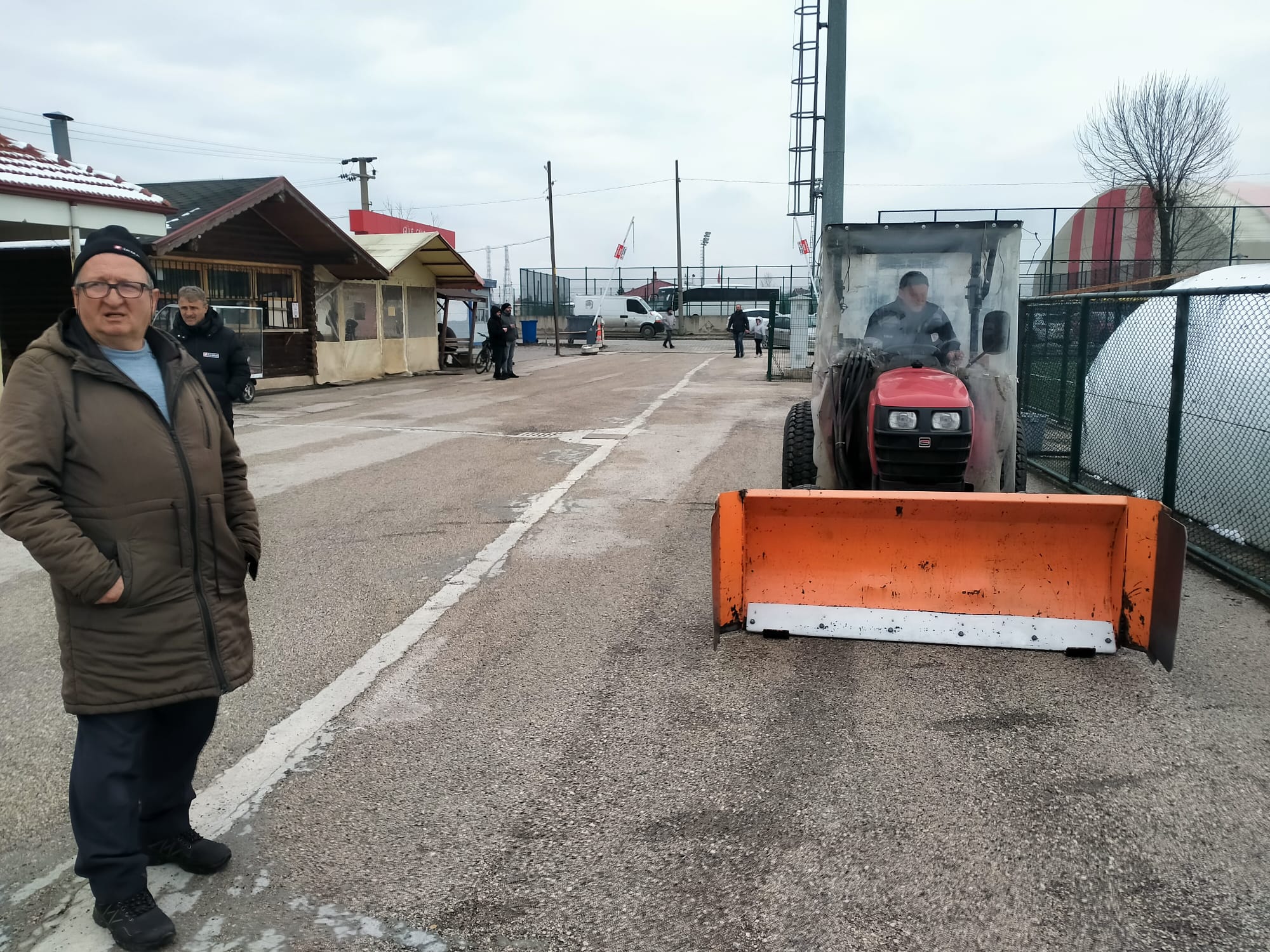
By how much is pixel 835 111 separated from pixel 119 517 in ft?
41.4

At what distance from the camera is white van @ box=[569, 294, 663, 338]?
49312mm

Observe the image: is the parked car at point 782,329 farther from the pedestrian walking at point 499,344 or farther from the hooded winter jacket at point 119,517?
the hooded winter jacket at point 119,517

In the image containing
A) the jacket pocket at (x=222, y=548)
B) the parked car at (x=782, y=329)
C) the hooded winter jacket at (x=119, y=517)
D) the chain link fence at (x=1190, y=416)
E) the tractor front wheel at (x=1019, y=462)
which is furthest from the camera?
the parked car at (x=782, y=329)

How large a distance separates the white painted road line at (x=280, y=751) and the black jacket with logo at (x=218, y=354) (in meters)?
2.68

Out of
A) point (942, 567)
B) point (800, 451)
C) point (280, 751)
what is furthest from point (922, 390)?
point (280, 751)

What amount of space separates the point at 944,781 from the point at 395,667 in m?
2.61

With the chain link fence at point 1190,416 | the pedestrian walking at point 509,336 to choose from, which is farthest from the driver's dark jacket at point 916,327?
the pedestrian walking at point 509,336

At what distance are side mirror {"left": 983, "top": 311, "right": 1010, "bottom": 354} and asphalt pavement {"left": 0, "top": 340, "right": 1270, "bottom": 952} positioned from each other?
192 cm

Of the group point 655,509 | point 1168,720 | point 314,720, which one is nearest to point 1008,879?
point 1168,720

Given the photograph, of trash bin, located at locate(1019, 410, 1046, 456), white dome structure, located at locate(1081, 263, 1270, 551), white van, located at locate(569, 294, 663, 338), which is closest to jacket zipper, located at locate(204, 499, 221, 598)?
white dome structure, located at locate(1081, 263, 1270, 551)

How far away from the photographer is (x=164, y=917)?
2785mm

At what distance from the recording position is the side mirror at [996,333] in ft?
21.2

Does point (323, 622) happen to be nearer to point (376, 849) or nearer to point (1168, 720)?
point (376, 849)

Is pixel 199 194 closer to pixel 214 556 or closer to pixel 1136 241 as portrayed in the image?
pixel 214 556
